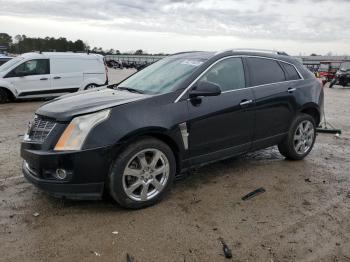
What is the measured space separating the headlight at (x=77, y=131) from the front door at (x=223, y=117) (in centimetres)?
113

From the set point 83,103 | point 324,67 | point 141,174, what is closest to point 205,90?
point 141,174

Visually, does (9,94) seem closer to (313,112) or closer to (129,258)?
(313,112)

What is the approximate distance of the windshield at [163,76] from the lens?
4844 mm

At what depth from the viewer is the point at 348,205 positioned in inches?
182

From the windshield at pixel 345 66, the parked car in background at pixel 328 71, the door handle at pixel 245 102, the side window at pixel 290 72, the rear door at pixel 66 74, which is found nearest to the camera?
the door handle at pixel 245 102

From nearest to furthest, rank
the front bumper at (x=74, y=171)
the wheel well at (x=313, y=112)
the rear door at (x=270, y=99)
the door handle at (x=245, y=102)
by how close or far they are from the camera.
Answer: the front bumper at (x=74, y=171)
the door handle at (x=245, y=102)
the rear door at (x=270, y=99)
the wheel well at (x=313, y=112)

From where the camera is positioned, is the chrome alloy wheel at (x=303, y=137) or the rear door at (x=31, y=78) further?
the rear door at (x=31, y=78)

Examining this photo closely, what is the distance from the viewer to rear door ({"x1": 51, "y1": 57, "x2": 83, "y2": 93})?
1402cm

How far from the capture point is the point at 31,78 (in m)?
13.7

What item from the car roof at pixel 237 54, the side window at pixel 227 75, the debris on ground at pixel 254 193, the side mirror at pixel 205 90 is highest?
the car roof at pixel 237 54

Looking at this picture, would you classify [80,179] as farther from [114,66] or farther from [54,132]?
[114,66]

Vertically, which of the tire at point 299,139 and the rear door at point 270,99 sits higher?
the rear door at point 270,99

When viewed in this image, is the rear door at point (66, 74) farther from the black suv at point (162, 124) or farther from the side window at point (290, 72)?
the side window at point (290, 72)

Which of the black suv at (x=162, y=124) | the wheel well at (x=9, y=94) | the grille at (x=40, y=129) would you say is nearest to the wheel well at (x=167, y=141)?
the black suv at (x=162, y=124)
